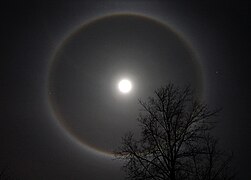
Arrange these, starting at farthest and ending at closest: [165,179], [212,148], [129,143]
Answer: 1. [212,148]
2. [129,143]
3. [165,179]

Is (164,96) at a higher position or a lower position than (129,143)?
higher

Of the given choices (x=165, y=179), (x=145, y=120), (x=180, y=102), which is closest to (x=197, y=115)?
(x=180, y=102)

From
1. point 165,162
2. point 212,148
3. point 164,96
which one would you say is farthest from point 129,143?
point 212,148

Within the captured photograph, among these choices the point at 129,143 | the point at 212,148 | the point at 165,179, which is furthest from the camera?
the point at 212,148

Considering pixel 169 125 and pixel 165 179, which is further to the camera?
pixel 169 125

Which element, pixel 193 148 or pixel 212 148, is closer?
pixel 193 148

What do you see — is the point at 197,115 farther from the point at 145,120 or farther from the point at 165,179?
the point at 165,179

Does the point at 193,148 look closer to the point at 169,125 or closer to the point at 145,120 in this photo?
the point at 169,125

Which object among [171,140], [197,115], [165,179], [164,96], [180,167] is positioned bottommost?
[165,179]

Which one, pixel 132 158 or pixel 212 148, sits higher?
pixel 212 148
